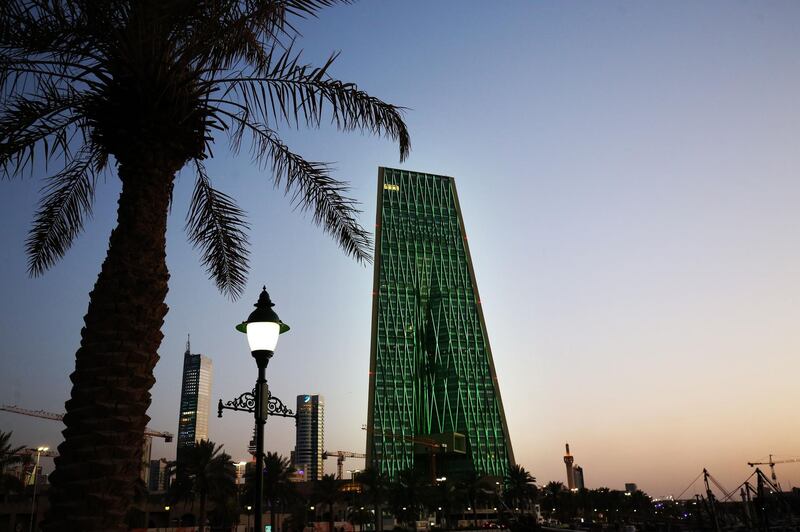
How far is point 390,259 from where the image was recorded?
137250 millimetres

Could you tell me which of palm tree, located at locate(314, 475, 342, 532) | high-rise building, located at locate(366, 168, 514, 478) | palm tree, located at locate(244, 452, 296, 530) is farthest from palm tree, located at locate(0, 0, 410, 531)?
high-rise building, located at locate(366, 168, 514, 478)

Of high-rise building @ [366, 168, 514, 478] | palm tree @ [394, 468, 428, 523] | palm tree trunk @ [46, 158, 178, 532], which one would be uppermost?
high-rise building @ [366, 168, 514, 478]

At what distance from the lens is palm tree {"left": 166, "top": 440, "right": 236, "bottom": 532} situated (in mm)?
47531

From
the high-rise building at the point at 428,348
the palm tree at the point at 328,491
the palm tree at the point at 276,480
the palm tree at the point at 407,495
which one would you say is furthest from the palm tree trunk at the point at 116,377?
the high-rise building at the point at 428,348

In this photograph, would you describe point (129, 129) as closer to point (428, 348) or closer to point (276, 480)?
point (276, 480)

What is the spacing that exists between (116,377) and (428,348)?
12888 centimetres

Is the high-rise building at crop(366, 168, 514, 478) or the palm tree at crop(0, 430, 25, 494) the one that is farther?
the high-rise building at crop(366, 168, 514, 478)

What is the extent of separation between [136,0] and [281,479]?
57.8 metres

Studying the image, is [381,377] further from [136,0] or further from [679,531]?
[136,0]

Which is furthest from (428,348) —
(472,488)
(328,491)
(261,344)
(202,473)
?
A: (261,344)

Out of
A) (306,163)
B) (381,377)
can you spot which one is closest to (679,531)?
(381,377)

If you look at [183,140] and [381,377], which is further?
[381,377]

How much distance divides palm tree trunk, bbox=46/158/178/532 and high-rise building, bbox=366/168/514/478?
383ft

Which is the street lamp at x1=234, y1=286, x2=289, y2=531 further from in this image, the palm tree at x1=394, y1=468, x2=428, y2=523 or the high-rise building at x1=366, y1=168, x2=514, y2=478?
the high-rise building at x1=366, y1=168, x2=514, y2=478
